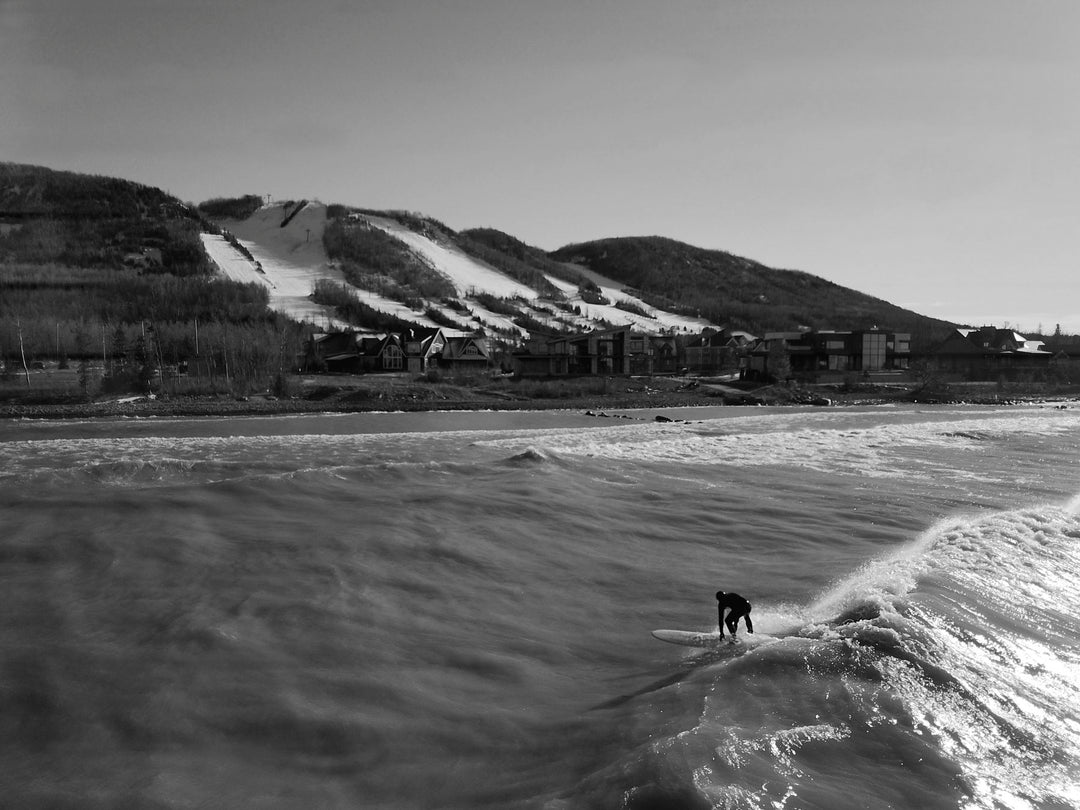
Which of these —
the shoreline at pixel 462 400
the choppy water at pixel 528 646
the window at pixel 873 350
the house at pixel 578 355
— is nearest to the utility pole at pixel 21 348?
the shoreline at pixel 462 400

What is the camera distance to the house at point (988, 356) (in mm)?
61938

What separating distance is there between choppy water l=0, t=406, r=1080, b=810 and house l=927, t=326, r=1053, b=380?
55185 mm

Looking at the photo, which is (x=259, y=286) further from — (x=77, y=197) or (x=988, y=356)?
(x=988, y=356)

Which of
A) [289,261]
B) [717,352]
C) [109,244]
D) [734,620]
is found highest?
[109,244]

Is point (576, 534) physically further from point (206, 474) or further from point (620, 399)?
point (620, 399)

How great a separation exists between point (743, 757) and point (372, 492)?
10.3 meters

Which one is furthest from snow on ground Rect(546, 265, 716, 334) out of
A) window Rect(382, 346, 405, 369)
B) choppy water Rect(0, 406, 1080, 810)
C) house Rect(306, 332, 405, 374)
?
choppy water Rect(0, 406, 1080, 810)

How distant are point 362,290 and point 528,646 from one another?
104285mm

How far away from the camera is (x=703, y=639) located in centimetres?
662

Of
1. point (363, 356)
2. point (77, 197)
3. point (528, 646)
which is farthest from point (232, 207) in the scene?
point (528, 646)

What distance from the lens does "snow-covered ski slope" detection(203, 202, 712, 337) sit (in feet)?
298

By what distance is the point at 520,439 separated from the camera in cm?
2411

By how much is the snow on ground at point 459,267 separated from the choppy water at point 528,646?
106m

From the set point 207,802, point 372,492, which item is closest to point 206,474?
point 372,492
